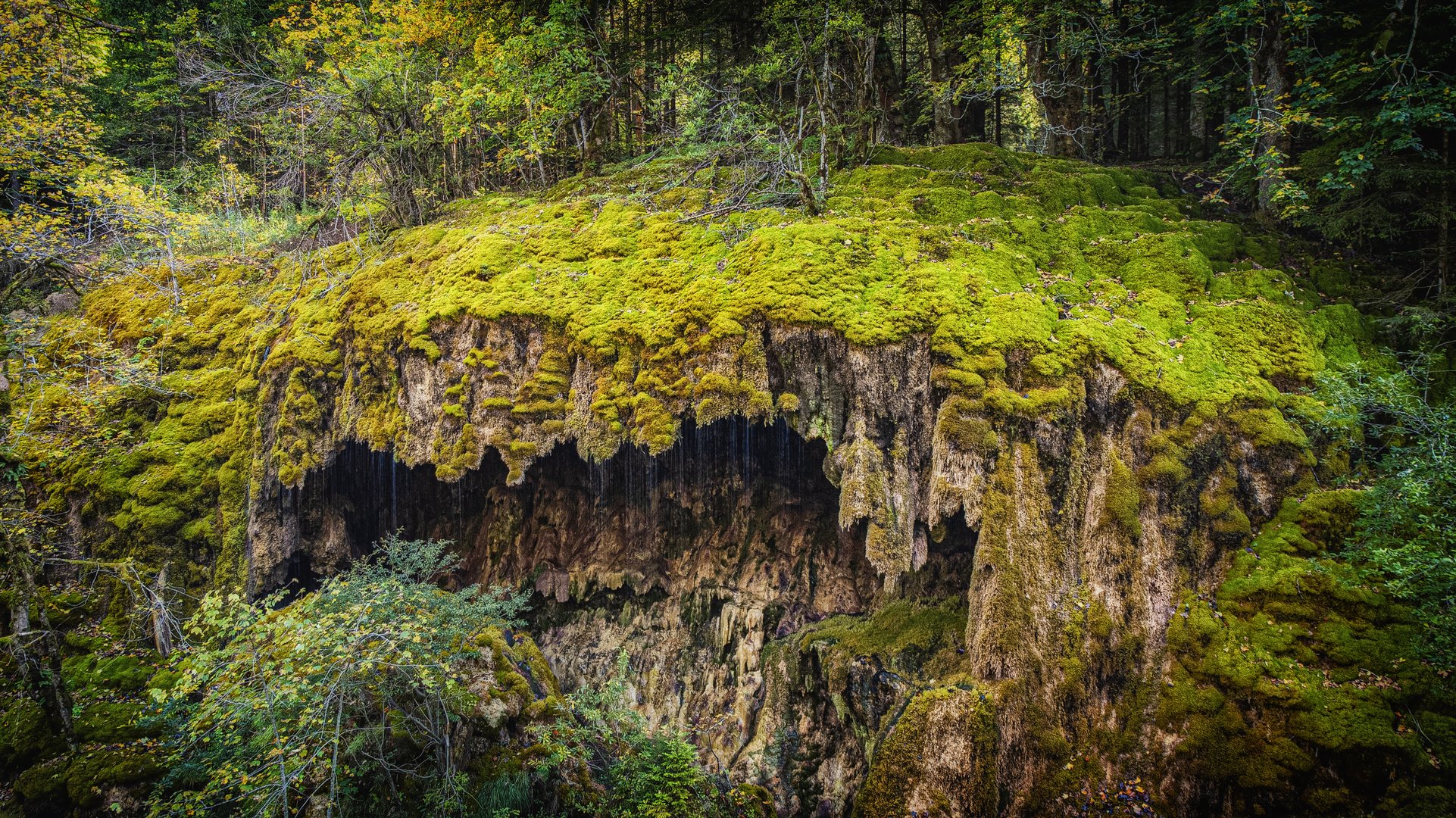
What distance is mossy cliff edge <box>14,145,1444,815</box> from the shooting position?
726cm

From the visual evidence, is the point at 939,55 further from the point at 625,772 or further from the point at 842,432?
the point at 625,772

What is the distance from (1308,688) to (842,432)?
5576mm

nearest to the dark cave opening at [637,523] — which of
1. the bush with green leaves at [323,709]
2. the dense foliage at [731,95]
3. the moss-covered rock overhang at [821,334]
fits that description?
the moss-covered rock overhang at [821,334]

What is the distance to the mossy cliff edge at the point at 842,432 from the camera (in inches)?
286

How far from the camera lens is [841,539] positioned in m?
9.89

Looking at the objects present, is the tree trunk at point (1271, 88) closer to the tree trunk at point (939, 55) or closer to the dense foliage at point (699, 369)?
the dense foliage at point (699, 369)


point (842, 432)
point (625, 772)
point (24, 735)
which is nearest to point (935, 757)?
point (625, 772)

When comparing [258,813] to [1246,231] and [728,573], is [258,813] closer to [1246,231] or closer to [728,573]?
[728,573]

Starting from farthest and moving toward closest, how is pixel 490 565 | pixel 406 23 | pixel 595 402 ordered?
pixel 406 23 → pixel 490 565 → pixel 595 402

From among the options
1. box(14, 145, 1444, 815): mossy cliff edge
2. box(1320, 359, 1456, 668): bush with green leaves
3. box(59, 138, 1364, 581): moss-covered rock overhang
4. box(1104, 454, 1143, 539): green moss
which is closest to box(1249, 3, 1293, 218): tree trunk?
box(59, 138, 1364, 581): moss-covered rock overhang

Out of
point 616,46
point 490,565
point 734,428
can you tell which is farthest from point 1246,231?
point 490,565

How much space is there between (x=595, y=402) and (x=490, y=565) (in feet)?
15.5

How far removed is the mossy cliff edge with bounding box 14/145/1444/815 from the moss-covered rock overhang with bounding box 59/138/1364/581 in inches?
2.1

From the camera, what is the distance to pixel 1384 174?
8.12m
